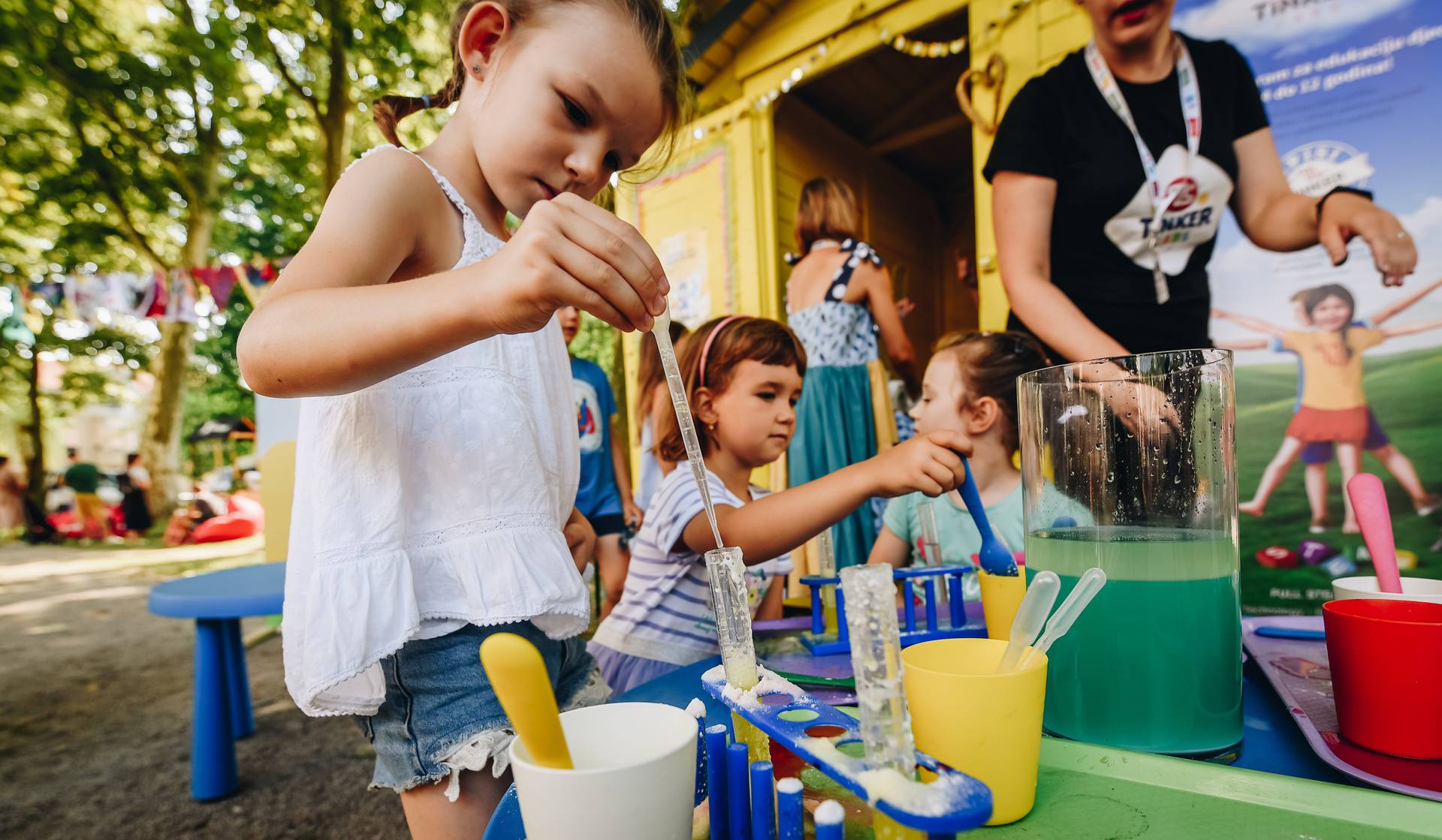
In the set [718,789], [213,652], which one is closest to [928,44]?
[718,789]

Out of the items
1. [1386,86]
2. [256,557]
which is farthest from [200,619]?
[256,557]

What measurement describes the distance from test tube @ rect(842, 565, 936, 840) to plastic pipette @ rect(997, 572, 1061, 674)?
7.3 inches

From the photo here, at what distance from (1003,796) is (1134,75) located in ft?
9.56

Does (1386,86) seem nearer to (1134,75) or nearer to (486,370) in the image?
(1134,75)

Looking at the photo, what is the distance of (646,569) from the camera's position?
Result: 1.84m

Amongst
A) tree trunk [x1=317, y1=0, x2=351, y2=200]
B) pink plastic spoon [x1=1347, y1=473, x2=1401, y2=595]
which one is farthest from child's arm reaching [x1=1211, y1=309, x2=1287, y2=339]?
tree trunk [x1=317, y1=0, x2=351, y2=200]

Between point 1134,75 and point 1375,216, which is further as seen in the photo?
point 1134,75

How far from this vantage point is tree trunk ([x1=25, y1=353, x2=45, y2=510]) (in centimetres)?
1315

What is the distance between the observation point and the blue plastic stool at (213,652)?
2449mm

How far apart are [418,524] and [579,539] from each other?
346 mm

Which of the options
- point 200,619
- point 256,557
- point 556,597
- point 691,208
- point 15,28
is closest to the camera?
point 556,597

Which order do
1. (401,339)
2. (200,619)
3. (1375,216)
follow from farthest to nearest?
(200,619)
(1375,216)
(401,339)

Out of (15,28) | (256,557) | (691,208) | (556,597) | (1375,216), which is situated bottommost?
(256,557)

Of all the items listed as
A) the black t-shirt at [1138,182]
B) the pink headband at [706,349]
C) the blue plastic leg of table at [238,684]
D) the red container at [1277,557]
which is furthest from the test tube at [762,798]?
the blue plastic leg of table at [238,684]
